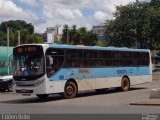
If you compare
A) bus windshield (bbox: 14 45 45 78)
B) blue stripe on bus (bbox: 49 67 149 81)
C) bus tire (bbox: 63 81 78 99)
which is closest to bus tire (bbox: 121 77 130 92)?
blue stripe on bus (bbox: 49 67 149 81)

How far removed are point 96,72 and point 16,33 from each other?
71.9 m

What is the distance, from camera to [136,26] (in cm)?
5881

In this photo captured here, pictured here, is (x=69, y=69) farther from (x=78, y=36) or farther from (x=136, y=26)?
(x=78, y=36)

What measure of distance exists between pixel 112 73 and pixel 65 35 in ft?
206

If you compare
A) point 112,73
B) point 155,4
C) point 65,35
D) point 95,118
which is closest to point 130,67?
point 112,73

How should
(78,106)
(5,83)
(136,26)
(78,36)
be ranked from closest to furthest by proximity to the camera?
(78,106), (5,83), (136,26), (78,36)

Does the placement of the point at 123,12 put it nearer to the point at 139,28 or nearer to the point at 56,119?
the point at 139,28

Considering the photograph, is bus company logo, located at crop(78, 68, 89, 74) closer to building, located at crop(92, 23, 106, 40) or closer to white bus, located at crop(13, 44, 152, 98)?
white bus, located at crop(13, 44, 152, 98)

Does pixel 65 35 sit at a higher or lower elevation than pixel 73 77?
higher

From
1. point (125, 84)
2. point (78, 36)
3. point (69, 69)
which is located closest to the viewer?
point (69, 69)

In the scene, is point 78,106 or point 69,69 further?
point 69,69

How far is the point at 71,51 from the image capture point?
87.9 feet

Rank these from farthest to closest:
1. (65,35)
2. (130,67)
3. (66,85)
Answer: (65,35) < (130,67) < (66,85)

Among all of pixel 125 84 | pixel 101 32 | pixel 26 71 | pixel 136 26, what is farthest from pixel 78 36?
pixel 26 71
